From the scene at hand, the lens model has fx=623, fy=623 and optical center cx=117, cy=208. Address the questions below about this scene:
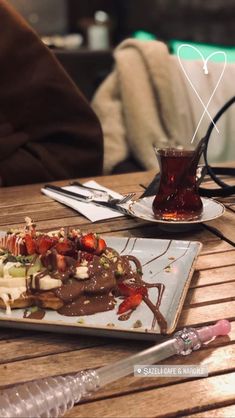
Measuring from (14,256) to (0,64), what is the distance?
1.12 m

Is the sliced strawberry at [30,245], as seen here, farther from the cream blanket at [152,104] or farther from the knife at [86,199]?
the cream blanket at [152,104]

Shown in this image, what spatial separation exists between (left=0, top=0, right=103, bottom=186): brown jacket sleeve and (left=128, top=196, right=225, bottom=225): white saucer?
0.65 meters

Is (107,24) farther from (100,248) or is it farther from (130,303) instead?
(130,303)

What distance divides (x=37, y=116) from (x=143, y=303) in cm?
121

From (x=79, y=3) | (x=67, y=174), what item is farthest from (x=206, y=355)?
(x=79, y=3)

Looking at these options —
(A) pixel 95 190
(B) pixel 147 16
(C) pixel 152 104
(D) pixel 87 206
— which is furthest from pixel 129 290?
(B) pixel 147 16

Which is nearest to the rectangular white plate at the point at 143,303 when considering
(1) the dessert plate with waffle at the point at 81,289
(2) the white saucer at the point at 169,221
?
(1) the dessert plate with waffle at the point at 81,289

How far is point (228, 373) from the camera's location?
2.17 ft

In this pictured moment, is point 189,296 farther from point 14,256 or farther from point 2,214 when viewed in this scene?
point 2,214

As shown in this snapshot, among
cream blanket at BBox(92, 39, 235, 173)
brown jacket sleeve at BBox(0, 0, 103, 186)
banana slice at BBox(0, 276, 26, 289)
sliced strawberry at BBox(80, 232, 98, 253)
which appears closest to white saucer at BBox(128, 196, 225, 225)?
sliced strawberry at BBox(80, 232, 98, 253)

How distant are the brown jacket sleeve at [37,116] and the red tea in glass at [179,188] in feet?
2.36

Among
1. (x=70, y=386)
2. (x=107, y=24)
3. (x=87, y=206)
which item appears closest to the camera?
(x=70, y=386)

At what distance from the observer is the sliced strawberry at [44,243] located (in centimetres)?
83

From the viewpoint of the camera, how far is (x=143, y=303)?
0.79 m
